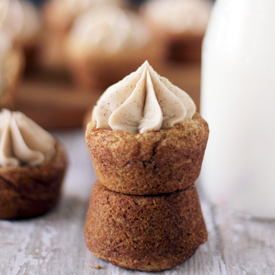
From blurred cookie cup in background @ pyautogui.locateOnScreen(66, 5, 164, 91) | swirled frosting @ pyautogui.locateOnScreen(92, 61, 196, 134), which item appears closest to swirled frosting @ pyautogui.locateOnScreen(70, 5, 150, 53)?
blurred cookie cup in background @ pyautogui.locateOnScreen(66, 5, 164, 91)

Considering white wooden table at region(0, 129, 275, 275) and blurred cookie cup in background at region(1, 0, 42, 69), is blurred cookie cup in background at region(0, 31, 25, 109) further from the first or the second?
white wooden table at region(0, 129, 275, 275)

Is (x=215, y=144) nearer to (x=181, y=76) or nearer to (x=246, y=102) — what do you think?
(x=246, y=102)

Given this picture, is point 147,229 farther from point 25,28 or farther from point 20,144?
point 25,28

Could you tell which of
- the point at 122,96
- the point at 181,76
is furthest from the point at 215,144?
the point at 181,76

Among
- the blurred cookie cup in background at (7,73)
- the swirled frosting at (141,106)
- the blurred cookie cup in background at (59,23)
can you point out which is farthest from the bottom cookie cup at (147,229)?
the blurred cookie cup in background at (59,23)

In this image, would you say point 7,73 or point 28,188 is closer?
point 28,188

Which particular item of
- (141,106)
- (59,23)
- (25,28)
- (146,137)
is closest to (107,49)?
(25,28)

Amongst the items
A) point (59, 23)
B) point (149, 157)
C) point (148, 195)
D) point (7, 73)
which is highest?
point (149, 157)
